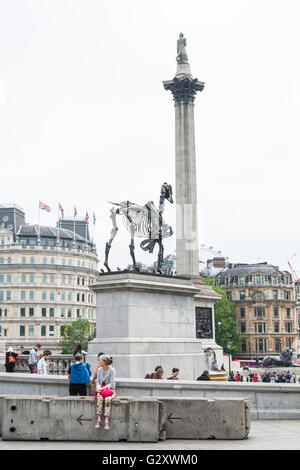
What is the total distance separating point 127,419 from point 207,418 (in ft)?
5.49

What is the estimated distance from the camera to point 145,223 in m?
27.1

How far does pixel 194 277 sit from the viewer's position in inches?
1698

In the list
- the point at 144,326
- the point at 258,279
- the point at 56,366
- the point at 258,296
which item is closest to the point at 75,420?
the point at 144,326

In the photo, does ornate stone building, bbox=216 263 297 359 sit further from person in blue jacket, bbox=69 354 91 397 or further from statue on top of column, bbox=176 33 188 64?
person in blue jacket, bbox=69 354 91 397

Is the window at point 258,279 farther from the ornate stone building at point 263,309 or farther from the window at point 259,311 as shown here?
the window at point 259,311

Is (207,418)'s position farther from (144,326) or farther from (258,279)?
(258,279)

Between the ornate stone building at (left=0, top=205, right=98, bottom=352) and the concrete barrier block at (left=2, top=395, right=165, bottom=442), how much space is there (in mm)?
91282

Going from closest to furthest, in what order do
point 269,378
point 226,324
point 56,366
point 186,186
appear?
point 56,366 < point 269,378 < point 186,186 < point 226,324

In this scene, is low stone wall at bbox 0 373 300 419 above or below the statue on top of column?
below

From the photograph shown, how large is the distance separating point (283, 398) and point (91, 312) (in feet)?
331

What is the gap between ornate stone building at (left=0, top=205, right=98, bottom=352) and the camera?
102m

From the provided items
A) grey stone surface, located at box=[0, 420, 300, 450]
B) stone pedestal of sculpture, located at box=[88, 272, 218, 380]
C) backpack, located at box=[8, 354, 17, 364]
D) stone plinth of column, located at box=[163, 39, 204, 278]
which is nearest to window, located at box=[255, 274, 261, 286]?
stone plinth of column, located at box=[163, 39, 204, 278]

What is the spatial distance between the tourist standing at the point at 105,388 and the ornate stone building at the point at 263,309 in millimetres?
99866
